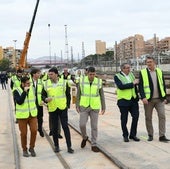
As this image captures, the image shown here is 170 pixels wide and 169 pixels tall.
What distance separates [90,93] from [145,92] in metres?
1.20

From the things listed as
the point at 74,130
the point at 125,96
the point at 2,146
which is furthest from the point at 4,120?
the point at 125,96

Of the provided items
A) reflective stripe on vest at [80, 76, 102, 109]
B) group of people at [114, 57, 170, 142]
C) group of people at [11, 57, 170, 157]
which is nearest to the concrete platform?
group of people at [11, 57, 170, 157]

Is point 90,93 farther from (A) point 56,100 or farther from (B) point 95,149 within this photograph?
(B) point 95,149

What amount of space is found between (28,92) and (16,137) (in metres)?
2.97

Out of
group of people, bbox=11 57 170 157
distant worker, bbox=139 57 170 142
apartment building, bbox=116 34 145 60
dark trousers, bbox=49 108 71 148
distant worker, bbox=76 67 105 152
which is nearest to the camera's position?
group of people, bbox=11 57 170 157

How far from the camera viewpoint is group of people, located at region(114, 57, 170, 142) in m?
10.2

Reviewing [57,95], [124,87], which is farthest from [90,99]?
[124,87]

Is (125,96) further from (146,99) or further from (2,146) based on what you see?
(2,146)

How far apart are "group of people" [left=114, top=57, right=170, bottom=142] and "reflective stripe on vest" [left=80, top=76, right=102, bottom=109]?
2.17 feet

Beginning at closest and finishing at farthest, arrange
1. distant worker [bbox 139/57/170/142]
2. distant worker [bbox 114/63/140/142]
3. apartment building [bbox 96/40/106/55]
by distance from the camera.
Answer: distant worker [bbox 139/57/170/142], distant worker [bbox 114/63/140/142], apartment building [bbox 96/40/106/55]

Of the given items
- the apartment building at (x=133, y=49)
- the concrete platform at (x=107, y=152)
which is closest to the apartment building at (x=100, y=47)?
the apartment building at (x=133, y=49)

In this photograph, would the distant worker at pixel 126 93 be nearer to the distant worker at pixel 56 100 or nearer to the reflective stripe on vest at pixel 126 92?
the reflective stripe on vest at pixel 126 92

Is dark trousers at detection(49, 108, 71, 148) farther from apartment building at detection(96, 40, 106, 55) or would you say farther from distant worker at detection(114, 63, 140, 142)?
apartment building at detection(96, 40, 106, 55)

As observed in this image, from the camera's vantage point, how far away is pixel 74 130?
1285 centimetres
